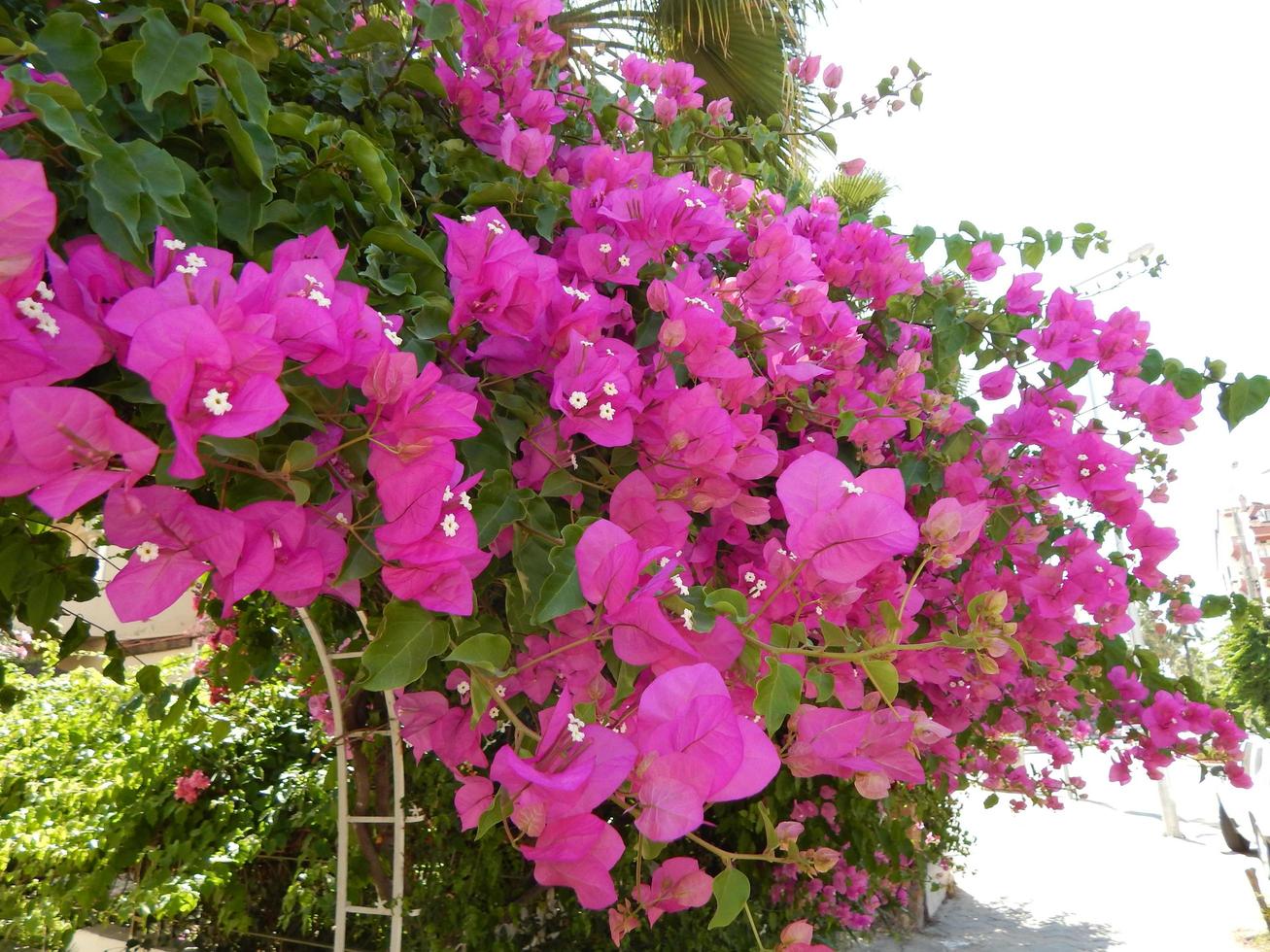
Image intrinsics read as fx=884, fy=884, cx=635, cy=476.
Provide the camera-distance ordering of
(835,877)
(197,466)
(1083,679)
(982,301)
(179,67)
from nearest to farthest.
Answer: (197,466), (179,67), (982,301), (1083,679), (835,877)

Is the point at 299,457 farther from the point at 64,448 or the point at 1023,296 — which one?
the point at 1023,296

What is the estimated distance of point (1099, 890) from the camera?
623 cm

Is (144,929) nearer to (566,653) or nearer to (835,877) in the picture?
(835,877)

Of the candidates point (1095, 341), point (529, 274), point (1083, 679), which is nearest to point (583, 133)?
point (529, 274)

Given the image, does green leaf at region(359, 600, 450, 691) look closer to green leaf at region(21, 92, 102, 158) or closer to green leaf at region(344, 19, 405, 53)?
green leaf at region(21, 92, 102, 158)

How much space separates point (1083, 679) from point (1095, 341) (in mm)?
553

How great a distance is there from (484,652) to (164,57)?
1.18 feet

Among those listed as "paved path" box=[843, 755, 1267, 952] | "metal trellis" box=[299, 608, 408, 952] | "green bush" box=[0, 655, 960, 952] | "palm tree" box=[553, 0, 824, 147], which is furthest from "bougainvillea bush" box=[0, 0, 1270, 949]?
"paved path" box=[843, 755, 1267, 952]

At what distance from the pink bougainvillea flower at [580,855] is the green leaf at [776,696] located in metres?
0.10

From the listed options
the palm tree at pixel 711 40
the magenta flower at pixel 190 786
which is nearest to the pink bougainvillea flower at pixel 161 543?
the magenta flower at pixel 190 786

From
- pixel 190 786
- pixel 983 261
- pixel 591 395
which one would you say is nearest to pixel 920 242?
pixel 983 261

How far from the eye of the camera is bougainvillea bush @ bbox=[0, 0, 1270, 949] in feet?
1.34

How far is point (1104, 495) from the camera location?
975mm

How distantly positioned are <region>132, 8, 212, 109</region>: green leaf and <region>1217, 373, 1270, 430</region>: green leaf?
1025 millimetres
